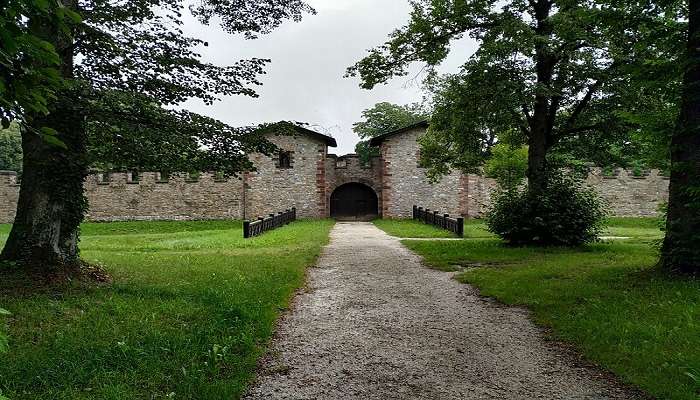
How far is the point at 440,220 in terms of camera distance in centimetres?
2077

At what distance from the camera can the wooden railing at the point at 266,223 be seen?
16.8m

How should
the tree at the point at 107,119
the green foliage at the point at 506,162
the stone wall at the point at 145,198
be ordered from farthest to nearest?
the stone wall at the point at 145,198 < the green foliage at the point at 506,162 < the tree at the point at 107,119

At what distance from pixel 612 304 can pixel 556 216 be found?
6.96m

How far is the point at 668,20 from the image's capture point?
7.90 meters

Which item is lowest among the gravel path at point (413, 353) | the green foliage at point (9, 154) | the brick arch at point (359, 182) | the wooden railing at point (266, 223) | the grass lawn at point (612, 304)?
the gravel path at point (413, 353)

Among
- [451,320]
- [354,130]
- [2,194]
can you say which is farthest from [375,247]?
[354,130]

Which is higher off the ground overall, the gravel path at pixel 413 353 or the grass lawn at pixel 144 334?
the grass lawn at pixel 144 334

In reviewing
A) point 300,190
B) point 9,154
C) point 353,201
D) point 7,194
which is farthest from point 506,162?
point 9,154

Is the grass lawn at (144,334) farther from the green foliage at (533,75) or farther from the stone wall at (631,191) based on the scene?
the stone wall at (631,191)

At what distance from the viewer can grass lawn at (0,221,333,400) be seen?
3.49 meters

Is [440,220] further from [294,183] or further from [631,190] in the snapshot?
[631,190]

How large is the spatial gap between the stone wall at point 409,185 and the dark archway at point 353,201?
7.43 ft

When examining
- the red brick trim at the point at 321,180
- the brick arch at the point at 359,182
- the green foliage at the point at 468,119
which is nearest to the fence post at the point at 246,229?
the green foliage at the point at 468,119

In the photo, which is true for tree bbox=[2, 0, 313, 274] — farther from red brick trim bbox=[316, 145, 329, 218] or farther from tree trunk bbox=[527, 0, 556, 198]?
red brick trim bbox=[316, 145, 329, 218]
